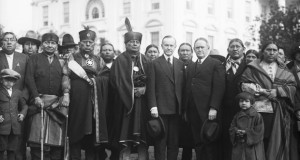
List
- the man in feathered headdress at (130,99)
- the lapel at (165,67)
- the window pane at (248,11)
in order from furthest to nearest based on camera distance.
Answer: the window pane at (248,11), the lapel at (165,67), the man in feathered headdress at (130,99)

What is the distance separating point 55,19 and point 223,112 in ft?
125

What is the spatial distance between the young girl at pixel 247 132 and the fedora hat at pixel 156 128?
1.08m

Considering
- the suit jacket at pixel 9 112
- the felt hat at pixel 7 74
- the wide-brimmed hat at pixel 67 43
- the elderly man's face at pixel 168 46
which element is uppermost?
the wide-brimmed hat at pixel 67 43

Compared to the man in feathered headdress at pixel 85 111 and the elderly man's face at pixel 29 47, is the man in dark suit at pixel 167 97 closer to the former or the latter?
the man in feathered headdress at pixel 85 111

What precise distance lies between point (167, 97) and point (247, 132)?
56.0 inches

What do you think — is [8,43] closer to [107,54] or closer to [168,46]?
[107,54]

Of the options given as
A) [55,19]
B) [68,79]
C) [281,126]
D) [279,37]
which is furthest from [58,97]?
[55,19]

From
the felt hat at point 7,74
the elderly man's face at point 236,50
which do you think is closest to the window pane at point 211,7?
the elderly man's face at point 236,50

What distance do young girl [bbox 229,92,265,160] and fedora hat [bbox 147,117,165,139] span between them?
1.08 metres

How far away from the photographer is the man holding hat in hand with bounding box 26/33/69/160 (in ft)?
27.7

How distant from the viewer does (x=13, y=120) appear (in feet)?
27.0

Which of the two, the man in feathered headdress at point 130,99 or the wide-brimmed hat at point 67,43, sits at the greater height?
the wide-brimmed hat at point 67,43

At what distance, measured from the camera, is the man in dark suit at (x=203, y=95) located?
8.16m

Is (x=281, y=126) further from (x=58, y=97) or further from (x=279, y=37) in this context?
(x=279, y=37)
